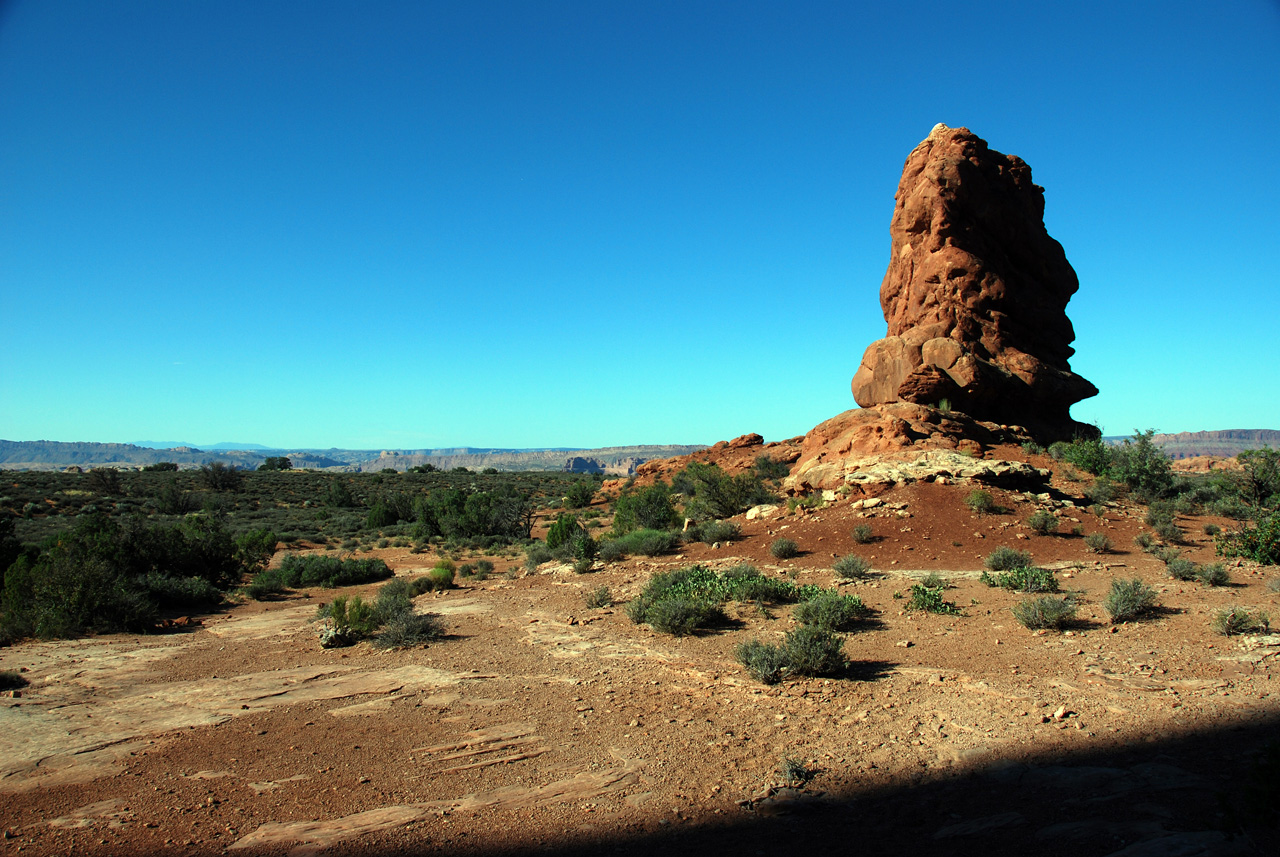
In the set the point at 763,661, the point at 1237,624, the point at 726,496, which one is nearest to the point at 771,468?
the point at 726,496

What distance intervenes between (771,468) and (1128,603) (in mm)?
17640

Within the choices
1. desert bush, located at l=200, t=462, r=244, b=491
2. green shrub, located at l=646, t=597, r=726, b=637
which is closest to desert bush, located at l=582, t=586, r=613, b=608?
green shrub, located at l=646, t=597, r=726, b=637

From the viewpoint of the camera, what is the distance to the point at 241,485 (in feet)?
165

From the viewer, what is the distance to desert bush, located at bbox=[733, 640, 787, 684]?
281 inches

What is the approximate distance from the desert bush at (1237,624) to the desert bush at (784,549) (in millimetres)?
7205

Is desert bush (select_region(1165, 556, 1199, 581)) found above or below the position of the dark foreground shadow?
above

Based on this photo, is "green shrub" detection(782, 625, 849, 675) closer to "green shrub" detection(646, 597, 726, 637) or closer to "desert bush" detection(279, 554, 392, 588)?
"green shrub" detection(646, 597, 726, 637)

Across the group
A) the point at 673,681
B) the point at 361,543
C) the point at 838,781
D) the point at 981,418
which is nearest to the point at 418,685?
the point at 673,681

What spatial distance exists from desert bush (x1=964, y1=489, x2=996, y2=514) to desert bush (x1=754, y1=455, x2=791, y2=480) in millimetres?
9611

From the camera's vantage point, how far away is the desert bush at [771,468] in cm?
2545

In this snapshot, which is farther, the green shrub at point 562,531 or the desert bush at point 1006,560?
the green shrub at point 562,531

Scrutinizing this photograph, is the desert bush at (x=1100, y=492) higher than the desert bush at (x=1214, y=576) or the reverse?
higher

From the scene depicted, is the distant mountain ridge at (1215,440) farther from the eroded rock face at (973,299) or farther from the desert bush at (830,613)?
the desert bush at (830,613)

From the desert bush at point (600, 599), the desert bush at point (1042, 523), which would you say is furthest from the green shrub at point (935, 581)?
the desert bush at point (600, 599)
